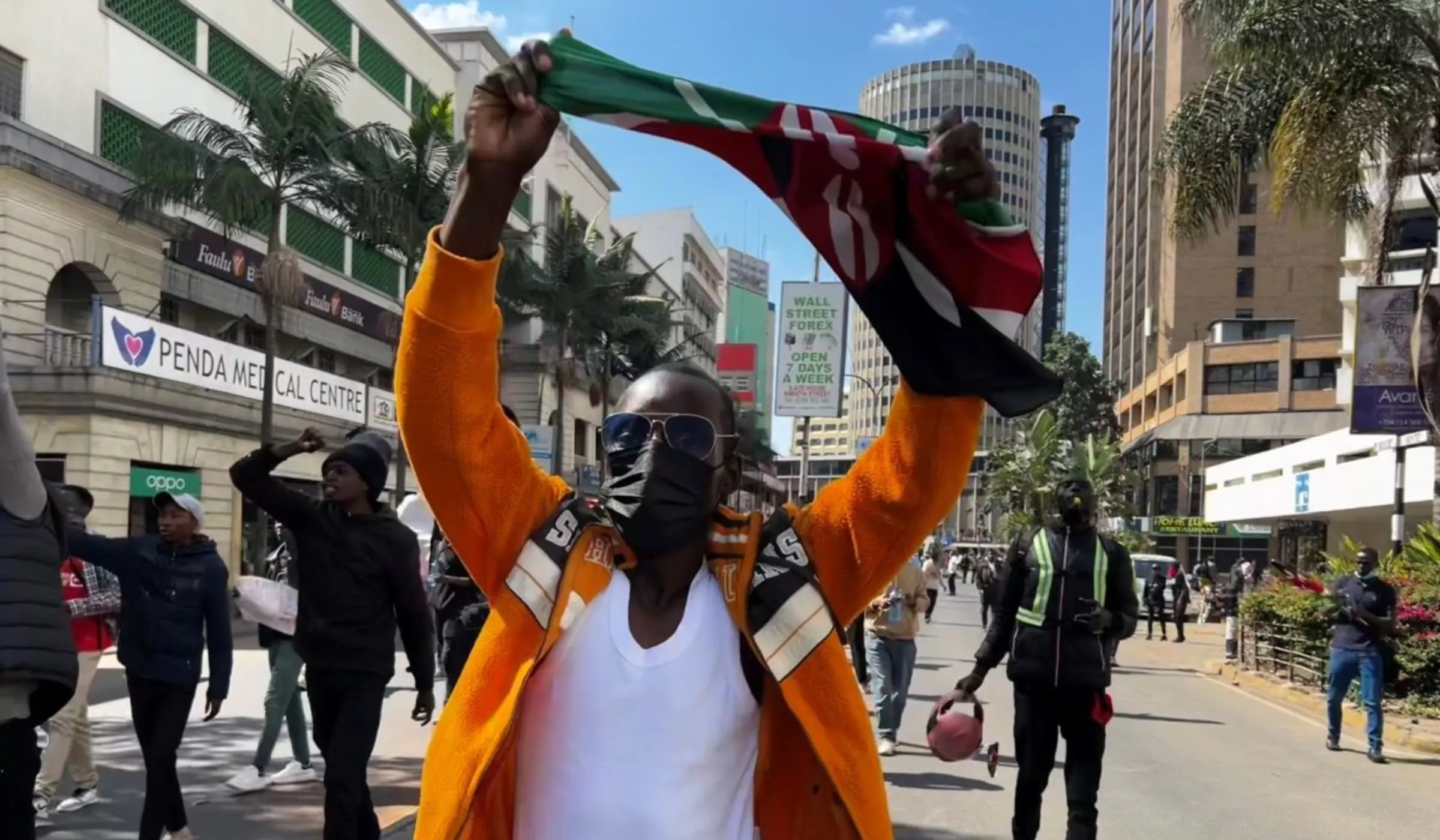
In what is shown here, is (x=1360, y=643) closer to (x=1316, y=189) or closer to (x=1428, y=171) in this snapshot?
(x=1316, y=189)

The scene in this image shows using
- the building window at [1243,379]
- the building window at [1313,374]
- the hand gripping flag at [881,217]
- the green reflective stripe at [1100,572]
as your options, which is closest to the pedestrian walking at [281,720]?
the green reflective stripe at [1100,572]

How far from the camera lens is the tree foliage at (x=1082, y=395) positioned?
65.6 metres

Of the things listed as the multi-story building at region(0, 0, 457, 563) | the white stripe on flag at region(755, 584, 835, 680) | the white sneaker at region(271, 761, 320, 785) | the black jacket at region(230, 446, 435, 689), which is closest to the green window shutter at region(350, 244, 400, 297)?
the multi-story building at region(0, 0, 457, 563)

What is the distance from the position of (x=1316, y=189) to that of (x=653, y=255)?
2604 inches

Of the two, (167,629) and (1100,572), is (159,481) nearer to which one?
(167,629)

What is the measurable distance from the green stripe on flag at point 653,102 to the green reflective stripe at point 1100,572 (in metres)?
4.19

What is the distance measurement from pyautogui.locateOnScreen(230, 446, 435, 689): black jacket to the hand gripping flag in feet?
11.8

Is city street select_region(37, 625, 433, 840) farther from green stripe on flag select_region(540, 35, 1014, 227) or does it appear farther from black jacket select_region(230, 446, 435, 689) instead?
green stripe on flag select_region(540, 35, 1014, 227)

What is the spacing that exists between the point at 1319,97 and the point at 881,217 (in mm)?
13820

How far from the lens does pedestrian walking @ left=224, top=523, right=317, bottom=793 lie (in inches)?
287

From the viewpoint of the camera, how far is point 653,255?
78.9 meters

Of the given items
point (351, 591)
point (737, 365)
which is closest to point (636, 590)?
point (351, 591)

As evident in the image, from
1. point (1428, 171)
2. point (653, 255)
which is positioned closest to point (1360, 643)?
point (1428, 171)

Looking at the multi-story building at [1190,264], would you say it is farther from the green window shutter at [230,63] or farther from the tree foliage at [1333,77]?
the tree foliage at [1333,77]
